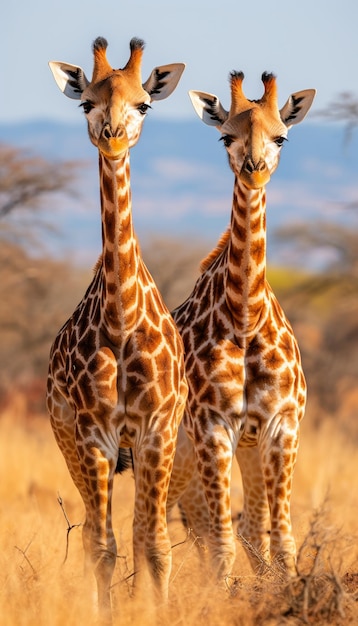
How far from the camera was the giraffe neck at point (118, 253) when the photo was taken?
24.0 feet

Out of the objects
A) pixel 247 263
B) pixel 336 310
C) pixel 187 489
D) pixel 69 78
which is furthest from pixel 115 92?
pixel 336 310

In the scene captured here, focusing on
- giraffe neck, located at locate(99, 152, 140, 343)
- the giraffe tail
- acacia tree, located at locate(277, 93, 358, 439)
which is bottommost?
the giraffe tail

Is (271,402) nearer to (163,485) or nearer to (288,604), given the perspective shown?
(163,485)

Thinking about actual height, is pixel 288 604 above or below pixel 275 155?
below

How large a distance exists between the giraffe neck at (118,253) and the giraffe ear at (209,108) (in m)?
0.96

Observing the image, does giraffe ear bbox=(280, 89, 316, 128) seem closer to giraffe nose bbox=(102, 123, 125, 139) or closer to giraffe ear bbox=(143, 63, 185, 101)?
giraffe ear bbox=(143, 63, 185, 101)

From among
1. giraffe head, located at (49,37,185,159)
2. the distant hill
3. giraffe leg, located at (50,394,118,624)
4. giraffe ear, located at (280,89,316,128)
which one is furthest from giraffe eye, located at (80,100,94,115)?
the distant hill

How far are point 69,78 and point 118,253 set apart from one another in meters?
1.15

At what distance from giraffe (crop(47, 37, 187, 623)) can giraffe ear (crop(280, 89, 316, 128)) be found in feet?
3.59

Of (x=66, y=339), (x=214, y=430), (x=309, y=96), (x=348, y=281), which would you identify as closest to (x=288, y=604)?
(x=214, y=430)

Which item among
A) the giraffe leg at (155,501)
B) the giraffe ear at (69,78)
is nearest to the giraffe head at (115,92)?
the giraffe ear at (69,78)

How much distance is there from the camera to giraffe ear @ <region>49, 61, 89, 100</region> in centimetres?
766

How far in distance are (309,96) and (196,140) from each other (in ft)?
565

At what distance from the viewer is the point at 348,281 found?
72.7 ft
